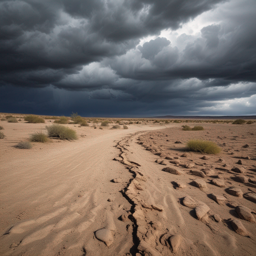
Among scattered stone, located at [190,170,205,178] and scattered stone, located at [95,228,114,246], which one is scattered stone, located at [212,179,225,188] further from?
scattered stone, located at [95,228,114,246]

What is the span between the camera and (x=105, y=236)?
6.51ft

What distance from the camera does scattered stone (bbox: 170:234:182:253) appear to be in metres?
1.84

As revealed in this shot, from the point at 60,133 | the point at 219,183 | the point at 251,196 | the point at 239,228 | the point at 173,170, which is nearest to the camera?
the point at 239,228

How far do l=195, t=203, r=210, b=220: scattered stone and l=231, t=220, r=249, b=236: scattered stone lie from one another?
0.41 meters

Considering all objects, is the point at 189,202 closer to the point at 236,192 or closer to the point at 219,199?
the point at 219,199

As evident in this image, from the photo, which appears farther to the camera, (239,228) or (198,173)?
(198,173)

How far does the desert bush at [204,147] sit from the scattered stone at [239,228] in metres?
5.25

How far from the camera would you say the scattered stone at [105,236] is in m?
1.92

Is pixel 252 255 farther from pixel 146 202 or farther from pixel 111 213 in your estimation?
pixel 111 213

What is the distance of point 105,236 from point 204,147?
6724mm

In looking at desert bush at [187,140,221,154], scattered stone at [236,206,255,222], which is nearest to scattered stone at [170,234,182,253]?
scattered stone at [236,206,255,222]

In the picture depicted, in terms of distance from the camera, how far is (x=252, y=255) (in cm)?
184

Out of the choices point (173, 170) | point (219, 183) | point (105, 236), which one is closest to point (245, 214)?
point (219, 183)

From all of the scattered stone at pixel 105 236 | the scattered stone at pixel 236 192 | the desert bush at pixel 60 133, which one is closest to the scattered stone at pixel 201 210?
the scattered stone at pixel 236 192
